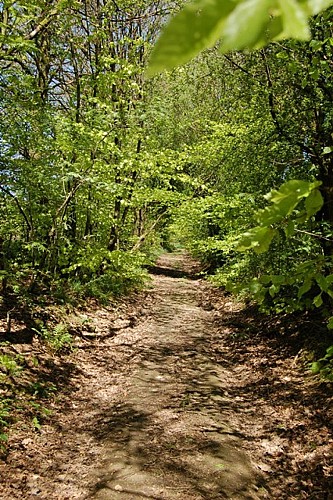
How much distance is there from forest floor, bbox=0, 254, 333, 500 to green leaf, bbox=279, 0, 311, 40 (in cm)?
396

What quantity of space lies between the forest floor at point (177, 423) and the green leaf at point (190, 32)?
3.92 metres

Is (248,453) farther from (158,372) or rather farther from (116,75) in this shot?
(116,75)

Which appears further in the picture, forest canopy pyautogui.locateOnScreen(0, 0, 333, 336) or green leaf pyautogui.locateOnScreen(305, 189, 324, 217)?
forest canopy pyautogui.locateOnScreen(0, 0, 333, 336)

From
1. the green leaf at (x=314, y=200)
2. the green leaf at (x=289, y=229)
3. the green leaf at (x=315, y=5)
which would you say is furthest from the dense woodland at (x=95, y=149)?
the green leaf at (x=315, y=5)

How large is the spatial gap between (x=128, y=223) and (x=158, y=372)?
7.52 metres

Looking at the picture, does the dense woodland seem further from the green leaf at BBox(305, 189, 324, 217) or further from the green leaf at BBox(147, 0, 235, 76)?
the green leaf at BBox(147, 0, 235, 76)

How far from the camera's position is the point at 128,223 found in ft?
44.3

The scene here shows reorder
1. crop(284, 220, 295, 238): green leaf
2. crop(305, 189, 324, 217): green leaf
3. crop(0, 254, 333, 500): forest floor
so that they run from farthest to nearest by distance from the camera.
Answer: crop(0, 254, 333, 500): forest floor < crop(284, 220, 295, 238): green leaf < crop(305, 189, 324, 217): green leaf

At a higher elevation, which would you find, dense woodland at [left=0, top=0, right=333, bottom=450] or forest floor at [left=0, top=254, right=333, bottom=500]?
dense woodland at [left=0, top=0, right=333, bottom=450]

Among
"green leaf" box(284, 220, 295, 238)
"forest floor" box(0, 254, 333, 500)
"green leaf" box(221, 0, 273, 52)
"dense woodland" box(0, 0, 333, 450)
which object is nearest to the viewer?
"green leaf" box(221, 0, 273, 52)

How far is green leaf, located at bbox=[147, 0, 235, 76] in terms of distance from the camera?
381 millimetres

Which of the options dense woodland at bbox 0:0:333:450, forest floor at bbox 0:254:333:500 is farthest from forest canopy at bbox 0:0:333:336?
forest floor at bbox 0:254:333:500

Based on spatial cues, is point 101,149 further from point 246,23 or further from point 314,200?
point 246,23

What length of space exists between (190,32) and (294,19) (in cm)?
10
